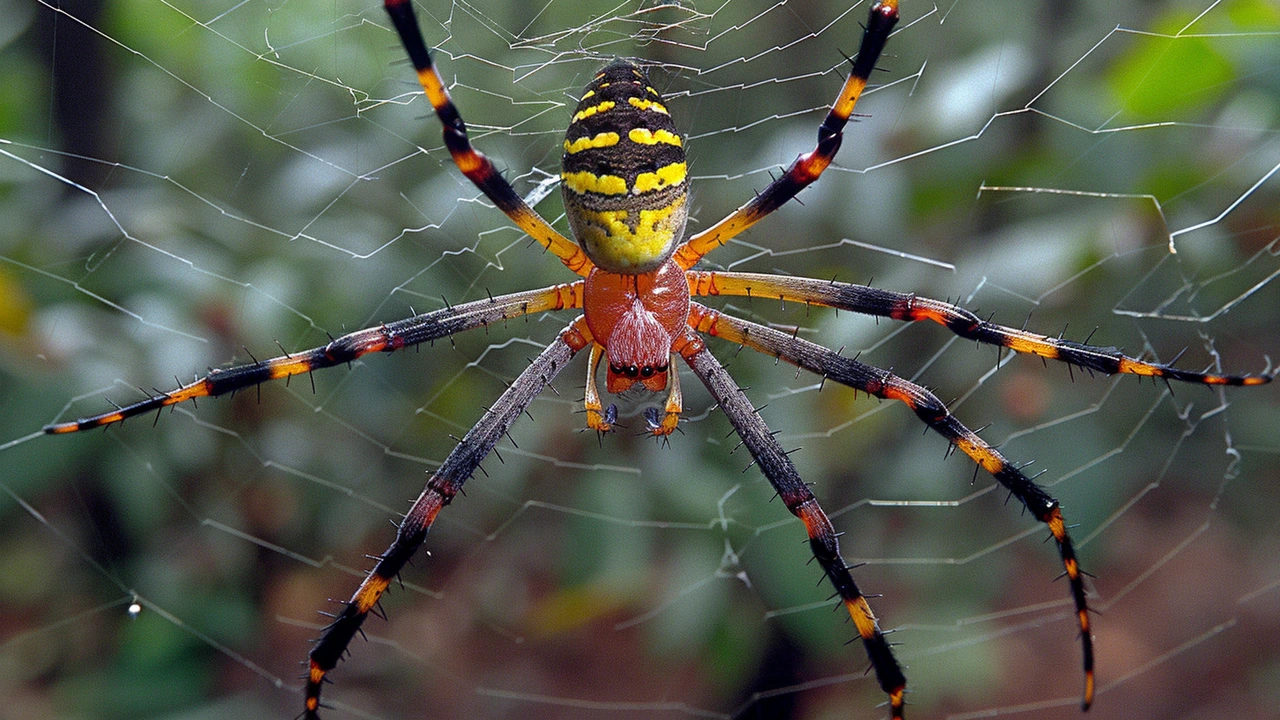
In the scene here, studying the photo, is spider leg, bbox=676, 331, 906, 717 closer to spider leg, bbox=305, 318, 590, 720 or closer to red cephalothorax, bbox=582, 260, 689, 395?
red cephalothorax, bbox=582, 260, 689, 395

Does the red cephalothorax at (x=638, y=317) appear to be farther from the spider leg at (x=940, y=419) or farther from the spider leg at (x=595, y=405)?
the spider leg at (x=940, y=419)

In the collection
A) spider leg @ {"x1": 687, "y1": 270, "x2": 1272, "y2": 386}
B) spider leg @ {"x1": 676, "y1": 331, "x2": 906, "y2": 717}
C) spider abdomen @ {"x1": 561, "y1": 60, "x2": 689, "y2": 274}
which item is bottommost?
spider leg @ {"x1": 676, "y1": 331, "x2": 906, "y2": 717}

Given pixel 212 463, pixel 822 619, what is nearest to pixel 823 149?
pixel 822 619

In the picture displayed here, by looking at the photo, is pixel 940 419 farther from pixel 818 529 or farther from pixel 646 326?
pixel 646 326

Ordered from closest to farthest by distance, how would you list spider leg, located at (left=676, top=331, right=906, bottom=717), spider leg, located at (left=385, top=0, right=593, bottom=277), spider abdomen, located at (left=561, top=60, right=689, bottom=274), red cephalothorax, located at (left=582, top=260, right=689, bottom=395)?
1. spider leg, located at (left=385, top=0, right=593, bottom=277)
2. spider abdomen, located at (left=561, top=60, right=689, bottom=274)
3. spider leg, located at (left=676, top=331, right=906, bottom=717)
4. red cephalothorax, located at (left=582, top=260, right=689, bottom=395)

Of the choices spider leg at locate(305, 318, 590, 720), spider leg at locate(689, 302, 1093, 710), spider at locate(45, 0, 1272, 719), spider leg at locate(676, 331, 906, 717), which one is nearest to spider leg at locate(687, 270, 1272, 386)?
spider at locate(45, 0, 1272, 719)

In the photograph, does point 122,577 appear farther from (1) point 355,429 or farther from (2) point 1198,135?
(2) point 1198,135

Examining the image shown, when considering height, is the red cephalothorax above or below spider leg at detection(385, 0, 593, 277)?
below
